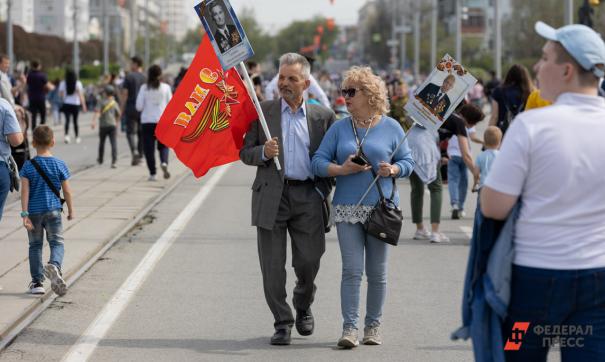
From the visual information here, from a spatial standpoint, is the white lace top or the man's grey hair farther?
the man's grey hair

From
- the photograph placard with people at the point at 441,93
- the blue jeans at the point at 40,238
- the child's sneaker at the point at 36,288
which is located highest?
the photograph placard with people at the point at 441,93

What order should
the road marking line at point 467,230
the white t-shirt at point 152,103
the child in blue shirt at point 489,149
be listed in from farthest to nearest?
the white t-shirt at point 152,103 < the road marking line at point 467,230 < the child in blue shirt at point 489,149

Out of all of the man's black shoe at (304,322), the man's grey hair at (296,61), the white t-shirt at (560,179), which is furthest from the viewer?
the man's black shoe at (304,322)

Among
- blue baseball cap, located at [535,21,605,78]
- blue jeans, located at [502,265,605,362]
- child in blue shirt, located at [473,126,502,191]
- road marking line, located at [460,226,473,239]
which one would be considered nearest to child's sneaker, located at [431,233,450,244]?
road marking line, located at [460,226,473,239]

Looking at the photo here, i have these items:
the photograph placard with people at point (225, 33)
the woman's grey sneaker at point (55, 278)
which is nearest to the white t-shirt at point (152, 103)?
the woman's grey sneaker at point (55, 278)

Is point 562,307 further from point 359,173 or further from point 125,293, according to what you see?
point 125,293

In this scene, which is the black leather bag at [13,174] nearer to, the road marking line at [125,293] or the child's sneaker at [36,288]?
the child's sneaker at [36,288]

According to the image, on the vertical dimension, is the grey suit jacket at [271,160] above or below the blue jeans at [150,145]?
above

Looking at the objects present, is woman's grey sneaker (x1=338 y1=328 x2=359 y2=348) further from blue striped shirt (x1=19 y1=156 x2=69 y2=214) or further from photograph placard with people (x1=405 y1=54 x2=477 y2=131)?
blue striped shirt (x1=19 y1=156 x2=69 y2=214)

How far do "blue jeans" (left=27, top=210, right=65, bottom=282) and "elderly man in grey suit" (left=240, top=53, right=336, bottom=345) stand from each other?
2.04 m

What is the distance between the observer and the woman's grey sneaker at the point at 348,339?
746 cm

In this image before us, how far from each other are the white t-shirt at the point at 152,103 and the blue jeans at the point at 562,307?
1509cm

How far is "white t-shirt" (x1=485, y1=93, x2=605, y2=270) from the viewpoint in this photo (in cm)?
434

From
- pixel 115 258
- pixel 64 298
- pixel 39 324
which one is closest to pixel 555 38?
pixel 39 324
